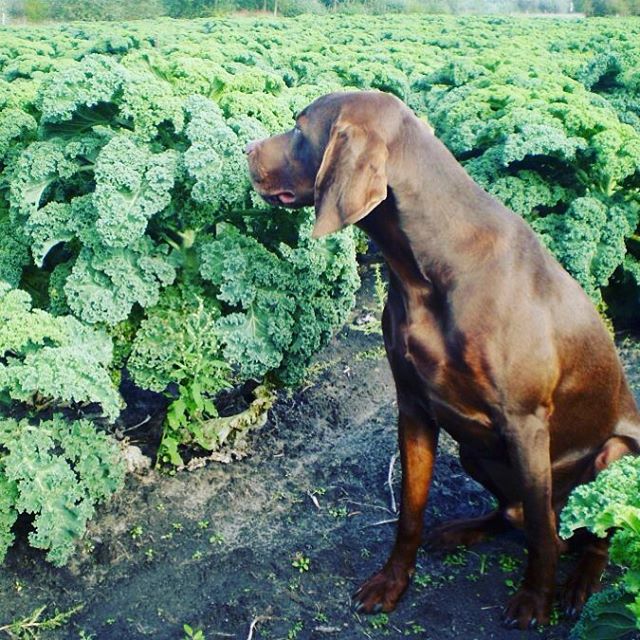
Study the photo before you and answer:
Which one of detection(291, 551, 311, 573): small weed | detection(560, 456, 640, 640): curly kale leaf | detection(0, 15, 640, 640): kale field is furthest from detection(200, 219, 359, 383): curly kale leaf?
detection(560, 456, 640, 640): curly kale leaf

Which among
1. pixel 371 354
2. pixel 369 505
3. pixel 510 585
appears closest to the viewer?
pixel 510 585

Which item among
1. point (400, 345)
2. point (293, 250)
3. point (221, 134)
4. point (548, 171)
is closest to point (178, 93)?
point (221, 134)

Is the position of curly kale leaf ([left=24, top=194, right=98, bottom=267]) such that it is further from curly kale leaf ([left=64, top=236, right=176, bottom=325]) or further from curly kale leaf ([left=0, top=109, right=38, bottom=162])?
curly kale leaf ([left=0, top=109, right=38, bottom=162])

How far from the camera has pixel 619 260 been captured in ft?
18.9

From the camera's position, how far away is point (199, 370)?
4.27 meters

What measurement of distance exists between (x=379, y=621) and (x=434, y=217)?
1.73m

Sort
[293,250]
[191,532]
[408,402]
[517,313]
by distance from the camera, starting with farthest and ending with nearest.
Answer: [293,250], [191,532], [408,402], [517,313]

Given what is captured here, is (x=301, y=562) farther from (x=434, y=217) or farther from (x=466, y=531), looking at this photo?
(x=434, y=217)

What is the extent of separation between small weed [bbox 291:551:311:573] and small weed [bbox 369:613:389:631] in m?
0.43

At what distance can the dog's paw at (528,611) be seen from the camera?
3.43m

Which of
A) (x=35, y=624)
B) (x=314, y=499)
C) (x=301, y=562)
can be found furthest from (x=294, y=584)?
(x=35, y=624)

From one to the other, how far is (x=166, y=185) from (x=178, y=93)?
740 millimetres

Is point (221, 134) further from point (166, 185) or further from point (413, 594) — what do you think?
point (413, 594)

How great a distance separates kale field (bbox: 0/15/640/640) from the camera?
361cm
